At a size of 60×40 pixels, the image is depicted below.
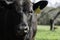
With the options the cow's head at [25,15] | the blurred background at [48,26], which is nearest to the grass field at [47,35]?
the blurred background at [48,26]

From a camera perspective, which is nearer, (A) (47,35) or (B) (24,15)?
(B) (24,15)

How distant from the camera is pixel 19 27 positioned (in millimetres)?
7820

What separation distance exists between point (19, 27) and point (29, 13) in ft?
3.35

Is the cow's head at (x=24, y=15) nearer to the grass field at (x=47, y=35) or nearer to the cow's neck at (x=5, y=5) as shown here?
the cow's neck at (x=5, y=5)

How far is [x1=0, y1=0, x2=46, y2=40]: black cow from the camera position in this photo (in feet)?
26.4

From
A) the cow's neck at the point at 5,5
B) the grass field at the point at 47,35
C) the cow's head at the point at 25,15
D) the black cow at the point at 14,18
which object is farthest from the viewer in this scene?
the grass field at the point at 47,35

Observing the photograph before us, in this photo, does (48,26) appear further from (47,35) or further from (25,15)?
(25,15)

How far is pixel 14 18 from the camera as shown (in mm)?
8250

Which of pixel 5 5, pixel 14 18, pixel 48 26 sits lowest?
pixel 48 26

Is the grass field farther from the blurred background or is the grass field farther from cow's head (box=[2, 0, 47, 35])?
cow's head (box=[2, 0, 47, 35])

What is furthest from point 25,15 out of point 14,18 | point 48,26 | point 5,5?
point 48,26

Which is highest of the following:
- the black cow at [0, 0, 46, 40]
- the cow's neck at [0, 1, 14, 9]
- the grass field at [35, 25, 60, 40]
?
the cow's neck at [0, 1, 14, 9]

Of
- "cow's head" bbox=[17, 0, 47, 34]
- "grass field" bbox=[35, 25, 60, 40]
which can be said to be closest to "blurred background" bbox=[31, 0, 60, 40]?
"grass field" bbox=[35, 25, 60, 40]

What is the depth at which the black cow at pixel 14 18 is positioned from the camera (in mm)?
8039
